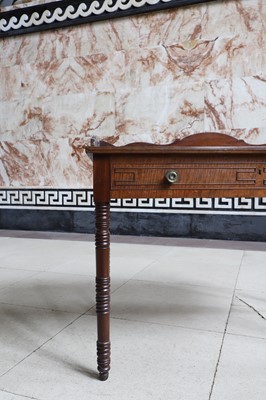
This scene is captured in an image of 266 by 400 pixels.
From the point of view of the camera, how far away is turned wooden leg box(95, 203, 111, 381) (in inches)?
38.7

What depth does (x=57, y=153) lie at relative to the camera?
3.62m

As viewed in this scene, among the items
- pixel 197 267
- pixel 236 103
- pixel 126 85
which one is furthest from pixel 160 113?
pixel 197 267

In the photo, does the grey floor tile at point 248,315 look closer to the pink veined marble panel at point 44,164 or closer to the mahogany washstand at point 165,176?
the mahogany washstand at point 165,176

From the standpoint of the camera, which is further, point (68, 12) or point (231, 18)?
point (68, 12)

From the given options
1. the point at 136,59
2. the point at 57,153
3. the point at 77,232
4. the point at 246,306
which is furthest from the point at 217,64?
the point at 246,306

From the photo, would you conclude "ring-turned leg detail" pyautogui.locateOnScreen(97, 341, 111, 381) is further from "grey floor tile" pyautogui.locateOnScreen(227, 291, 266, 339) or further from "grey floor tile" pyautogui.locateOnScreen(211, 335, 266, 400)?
"grey floor tile" pyautogui.locateOnScreen(227, 291, 266, 339)

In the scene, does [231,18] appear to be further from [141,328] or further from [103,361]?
[103,361]

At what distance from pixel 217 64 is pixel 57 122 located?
62.7 inches

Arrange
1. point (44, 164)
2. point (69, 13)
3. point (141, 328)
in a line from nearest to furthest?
point (141, 328) < point (69, 13) < point (44, 164)

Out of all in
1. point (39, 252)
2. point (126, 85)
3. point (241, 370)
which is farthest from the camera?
point (126, 85)

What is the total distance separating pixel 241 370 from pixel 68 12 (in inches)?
138

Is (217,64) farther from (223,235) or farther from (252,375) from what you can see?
(252,375)

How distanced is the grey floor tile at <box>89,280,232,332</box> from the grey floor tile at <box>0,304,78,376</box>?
9.3 inches

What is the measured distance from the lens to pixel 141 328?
1.32 m
